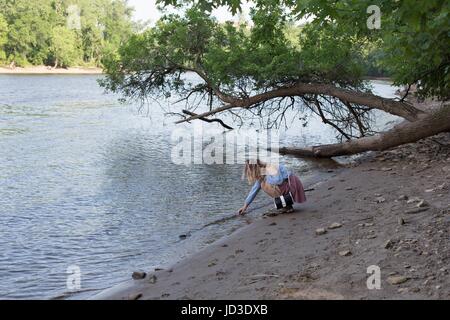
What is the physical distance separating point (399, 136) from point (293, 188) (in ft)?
18.7

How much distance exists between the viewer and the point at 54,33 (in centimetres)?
9731

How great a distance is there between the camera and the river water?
890 cm

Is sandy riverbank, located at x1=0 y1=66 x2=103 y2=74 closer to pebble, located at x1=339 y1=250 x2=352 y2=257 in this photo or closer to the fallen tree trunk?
the fallen tree trunk

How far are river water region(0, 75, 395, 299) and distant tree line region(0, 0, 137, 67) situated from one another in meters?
68.7

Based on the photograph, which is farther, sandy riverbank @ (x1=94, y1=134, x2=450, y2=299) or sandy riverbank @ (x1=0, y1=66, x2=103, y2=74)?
sandy riverbank @ (x1=0, y1=66, x2=103, y2=74)

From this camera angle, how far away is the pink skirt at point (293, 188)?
985 cm

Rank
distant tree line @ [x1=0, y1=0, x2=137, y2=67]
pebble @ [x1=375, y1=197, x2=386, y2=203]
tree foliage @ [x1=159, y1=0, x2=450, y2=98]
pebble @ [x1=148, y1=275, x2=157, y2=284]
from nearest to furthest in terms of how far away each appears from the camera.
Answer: tree foliage @ [x1=159, y1=0, x2=450, y2=98] → pebble @ [x1=148, y1=275, x2=157, y2=284] → pebble @ [x1=375, y1=197, x2=386, y2=203] → distant tree line @ [x1=0, y1=0, x2=137, y2=67]

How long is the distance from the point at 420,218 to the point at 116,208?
7727 millimetres

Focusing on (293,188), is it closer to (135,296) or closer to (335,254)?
(335,254)

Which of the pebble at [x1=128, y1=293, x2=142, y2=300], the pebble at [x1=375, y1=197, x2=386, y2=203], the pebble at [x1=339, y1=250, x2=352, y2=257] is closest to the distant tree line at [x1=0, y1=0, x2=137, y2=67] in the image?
the pebble at [x1=375, y1=197, x2=386, y2=203]

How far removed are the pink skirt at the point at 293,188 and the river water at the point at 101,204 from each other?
1.48m

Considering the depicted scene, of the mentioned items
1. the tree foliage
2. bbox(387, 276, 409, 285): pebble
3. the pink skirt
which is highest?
the tree foliage

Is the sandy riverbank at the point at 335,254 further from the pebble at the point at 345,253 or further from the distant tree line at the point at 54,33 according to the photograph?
the distant tree line at the point at 54,33

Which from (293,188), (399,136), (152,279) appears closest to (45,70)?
(399,136)
